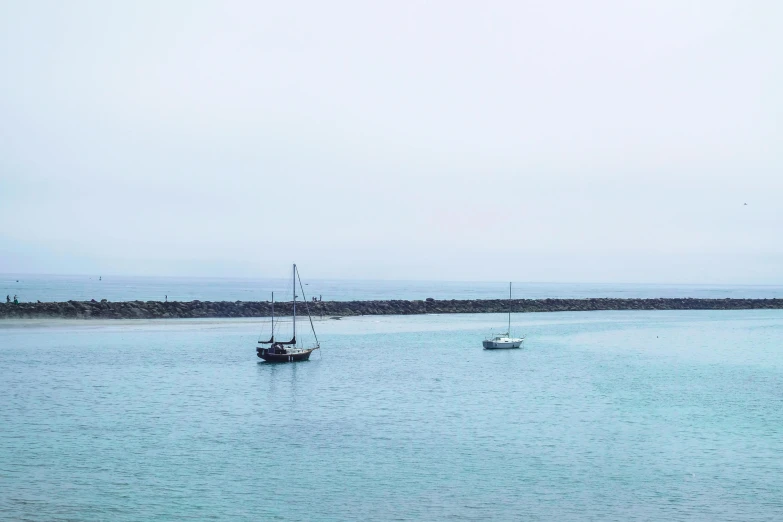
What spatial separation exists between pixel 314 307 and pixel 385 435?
75408 mm

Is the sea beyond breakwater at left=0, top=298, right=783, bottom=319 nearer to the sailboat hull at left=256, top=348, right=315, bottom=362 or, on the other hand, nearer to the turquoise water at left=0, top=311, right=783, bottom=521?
the sailboat hull at left=256, top=348, right=315, bottom=362

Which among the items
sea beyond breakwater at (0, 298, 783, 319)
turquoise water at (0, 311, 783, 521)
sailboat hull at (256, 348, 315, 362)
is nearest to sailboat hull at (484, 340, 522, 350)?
turquoise water at (0, 311, 783, 521)

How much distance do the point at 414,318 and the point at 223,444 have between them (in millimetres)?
74876

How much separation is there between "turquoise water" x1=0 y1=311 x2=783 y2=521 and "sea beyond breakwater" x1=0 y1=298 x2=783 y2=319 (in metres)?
19.4

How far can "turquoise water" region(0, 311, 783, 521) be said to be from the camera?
20484mm

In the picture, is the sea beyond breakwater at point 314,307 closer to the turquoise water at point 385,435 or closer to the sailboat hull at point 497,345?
the sailboat hull at point 497,345

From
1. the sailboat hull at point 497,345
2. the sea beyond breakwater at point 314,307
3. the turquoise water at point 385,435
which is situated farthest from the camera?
the sea beyond breakwater at point 314,307

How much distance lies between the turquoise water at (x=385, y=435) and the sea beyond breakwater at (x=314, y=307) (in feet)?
63.5

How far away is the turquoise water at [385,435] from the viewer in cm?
2048

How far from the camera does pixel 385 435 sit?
93.8ft

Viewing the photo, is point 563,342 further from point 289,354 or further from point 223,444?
point 223,444

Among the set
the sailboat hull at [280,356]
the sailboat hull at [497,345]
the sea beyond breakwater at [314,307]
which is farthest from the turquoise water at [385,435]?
the sea beyond breakwater at [314,307]

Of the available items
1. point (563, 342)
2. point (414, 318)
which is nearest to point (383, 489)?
point (563, 342)

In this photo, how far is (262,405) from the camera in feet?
117
